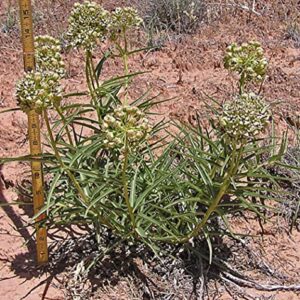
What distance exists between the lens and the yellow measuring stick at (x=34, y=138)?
257cm

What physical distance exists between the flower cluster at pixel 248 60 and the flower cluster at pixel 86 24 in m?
0.56

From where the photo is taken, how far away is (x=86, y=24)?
258cm

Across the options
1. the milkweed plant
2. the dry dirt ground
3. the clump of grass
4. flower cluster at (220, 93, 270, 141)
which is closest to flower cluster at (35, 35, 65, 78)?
the milkweed plant

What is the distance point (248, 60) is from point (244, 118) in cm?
48

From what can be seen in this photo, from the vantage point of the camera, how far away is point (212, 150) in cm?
284

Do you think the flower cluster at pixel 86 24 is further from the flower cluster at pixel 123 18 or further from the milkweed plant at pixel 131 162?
the flower cluster at pixel 123 18

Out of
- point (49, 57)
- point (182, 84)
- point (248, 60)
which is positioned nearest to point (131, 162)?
point (49, 57)

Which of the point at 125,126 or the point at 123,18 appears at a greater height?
the point at 123,18

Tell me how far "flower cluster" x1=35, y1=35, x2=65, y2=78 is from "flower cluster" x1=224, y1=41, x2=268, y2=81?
2.23ft

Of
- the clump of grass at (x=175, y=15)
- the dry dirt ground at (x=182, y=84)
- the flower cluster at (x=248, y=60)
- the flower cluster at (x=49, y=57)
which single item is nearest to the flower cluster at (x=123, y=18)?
the flower cluster at (x=49, y=57)

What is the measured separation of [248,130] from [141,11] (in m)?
3.99

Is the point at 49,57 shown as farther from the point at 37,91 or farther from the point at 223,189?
the point at 223,189

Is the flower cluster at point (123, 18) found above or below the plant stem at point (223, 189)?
above

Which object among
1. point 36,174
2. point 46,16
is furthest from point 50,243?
point 46,16
